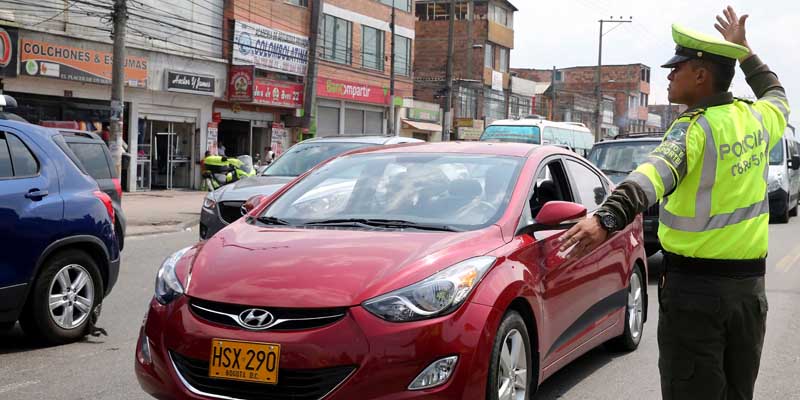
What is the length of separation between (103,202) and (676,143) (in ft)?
17.2

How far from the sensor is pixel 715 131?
3420 mm

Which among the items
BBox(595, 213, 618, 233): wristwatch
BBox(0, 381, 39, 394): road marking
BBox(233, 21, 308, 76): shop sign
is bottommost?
BBox(0, 381, 39, 394): road marking

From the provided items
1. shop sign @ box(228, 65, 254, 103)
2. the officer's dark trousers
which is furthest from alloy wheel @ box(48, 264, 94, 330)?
shop sign @ box(228, 65, 254, 103)

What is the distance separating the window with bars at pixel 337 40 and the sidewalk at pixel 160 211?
1216cm

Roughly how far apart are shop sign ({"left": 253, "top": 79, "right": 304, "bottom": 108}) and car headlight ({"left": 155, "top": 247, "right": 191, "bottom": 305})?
26476 millimetres

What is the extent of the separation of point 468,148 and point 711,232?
258 centimetres

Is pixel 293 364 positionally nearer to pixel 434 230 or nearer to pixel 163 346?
pixel 163 346

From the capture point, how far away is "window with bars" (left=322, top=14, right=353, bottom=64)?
37875 millimetres

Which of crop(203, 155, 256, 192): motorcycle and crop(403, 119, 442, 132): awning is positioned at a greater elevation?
crop(403, 119, 442, 132): awning

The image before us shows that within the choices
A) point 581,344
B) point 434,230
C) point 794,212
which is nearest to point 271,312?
point 434,230

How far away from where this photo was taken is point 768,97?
3.86m

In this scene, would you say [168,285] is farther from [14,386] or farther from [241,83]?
[241,83]

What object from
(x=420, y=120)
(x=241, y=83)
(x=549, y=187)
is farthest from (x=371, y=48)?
(x=549, y=187)

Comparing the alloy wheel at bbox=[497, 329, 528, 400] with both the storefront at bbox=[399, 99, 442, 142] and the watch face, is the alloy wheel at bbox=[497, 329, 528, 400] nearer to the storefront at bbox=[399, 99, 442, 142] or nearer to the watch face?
the watch face
